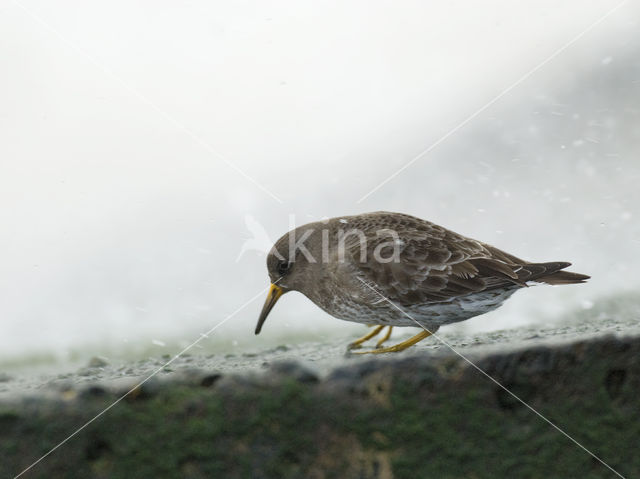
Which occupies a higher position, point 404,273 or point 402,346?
point 404,273

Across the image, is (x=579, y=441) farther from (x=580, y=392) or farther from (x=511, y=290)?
(x=511, y=290)

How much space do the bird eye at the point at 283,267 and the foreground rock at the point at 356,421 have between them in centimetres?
205

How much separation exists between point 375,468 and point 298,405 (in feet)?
1.80

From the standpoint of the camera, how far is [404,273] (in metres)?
5.60

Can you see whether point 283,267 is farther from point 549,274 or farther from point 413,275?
point 549,274

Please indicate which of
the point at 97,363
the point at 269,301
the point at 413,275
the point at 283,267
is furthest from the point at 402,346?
the point at 97,363

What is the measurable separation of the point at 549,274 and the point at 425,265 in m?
1.00

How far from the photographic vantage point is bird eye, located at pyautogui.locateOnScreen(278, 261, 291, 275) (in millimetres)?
6133

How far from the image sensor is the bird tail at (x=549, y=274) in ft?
18.7

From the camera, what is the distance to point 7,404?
3.95 metres

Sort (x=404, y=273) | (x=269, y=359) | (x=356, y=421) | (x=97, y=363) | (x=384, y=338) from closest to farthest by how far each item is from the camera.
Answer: (x=356, y=421), (x=269, y=359), (x=404, y=273), (x=97, y=363), (x=384, y=338)

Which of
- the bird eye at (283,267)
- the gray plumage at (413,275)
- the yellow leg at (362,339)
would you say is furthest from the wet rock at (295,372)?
the bird eye at (283,267)

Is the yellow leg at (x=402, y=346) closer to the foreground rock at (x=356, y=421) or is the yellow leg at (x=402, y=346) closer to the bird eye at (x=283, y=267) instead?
the bird eye at (x=283, y=267)

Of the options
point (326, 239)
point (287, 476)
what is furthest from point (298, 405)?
point (326, 239)
